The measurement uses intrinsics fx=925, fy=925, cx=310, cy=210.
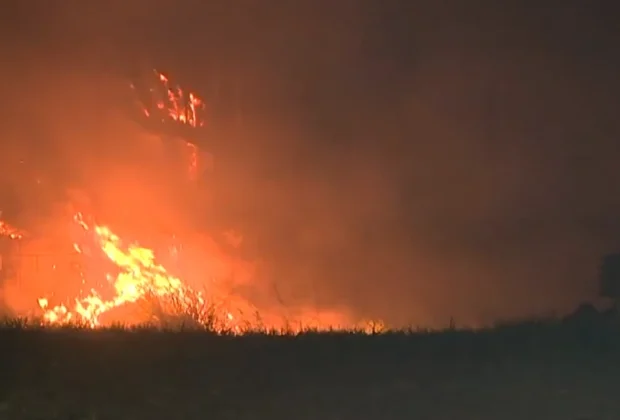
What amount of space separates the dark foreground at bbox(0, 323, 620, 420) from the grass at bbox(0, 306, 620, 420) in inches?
Answer: 0.5

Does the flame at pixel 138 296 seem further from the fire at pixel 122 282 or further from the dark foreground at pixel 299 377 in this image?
the dark foreground at pixel 299 377

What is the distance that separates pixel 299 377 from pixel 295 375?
7 centimetres

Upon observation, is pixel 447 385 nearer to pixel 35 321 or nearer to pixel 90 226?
pixel 35 321

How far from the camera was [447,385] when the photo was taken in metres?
10.3

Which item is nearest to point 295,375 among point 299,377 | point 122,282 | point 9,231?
point 299,377

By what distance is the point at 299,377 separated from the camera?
10297 millimetres

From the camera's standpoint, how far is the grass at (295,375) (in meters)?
9.17

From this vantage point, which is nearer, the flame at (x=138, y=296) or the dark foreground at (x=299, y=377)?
the dark foreground at (x=299, y=377)

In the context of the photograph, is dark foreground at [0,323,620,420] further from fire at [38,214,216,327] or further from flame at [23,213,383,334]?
fire at [38,214,216,327]

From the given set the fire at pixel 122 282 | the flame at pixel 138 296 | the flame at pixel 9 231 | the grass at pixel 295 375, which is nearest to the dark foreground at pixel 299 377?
the grass at pixel 295 375

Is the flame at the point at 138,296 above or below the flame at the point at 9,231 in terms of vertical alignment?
below

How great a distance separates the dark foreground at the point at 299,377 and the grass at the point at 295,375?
1cm

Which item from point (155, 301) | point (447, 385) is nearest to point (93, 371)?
point (447, 385)

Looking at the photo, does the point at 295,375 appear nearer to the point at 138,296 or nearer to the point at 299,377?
the point at 299,377
